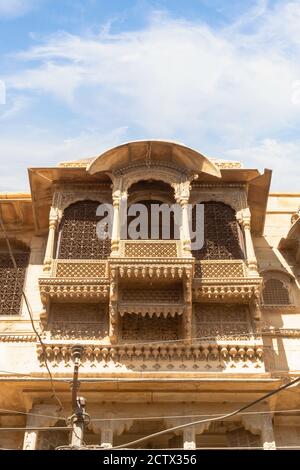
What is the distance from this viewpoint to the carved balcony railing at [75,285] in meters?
11.5

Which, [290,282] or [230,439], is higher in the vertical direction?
[290,282]

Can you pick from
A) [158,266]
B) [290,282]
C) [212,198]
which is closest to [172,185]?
[212,198]

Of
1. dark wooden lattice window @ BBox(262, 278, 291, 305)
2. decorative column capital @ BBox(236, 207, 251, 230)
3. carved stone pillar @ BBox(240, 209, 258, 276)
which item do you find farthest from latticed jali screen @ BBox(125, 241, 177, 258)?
dark wooden lattice window @ BBox(262, 278, 291, 305)

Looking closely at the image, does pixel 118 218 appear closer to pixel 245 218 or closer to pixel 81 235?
pixel 81 235

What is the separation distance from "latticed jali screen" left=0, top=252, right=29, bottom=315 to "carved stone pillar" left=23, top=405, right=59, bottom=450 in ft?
8.59

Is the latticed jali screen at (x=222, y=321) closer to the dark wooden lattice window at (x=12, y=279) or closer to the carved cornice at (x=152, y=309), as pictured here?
the carved cornice at (x=152, y=309)

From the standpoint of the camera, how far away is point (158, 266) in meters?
11.3

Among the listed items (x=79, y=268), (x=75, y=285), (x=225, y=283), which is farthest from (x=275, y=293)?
(x=75, y=285)

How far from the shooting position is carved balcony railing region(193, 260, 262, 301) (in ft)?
37.5

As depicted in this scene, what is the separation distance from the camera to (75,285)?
37.8ft

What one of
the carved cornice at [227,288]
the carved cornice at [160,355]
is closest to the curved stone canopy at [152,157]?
the carved cornice at [227,288]

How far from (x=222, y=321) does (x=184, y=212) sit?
2227 millimetres

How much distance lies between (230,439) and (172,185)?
4.98 meters
